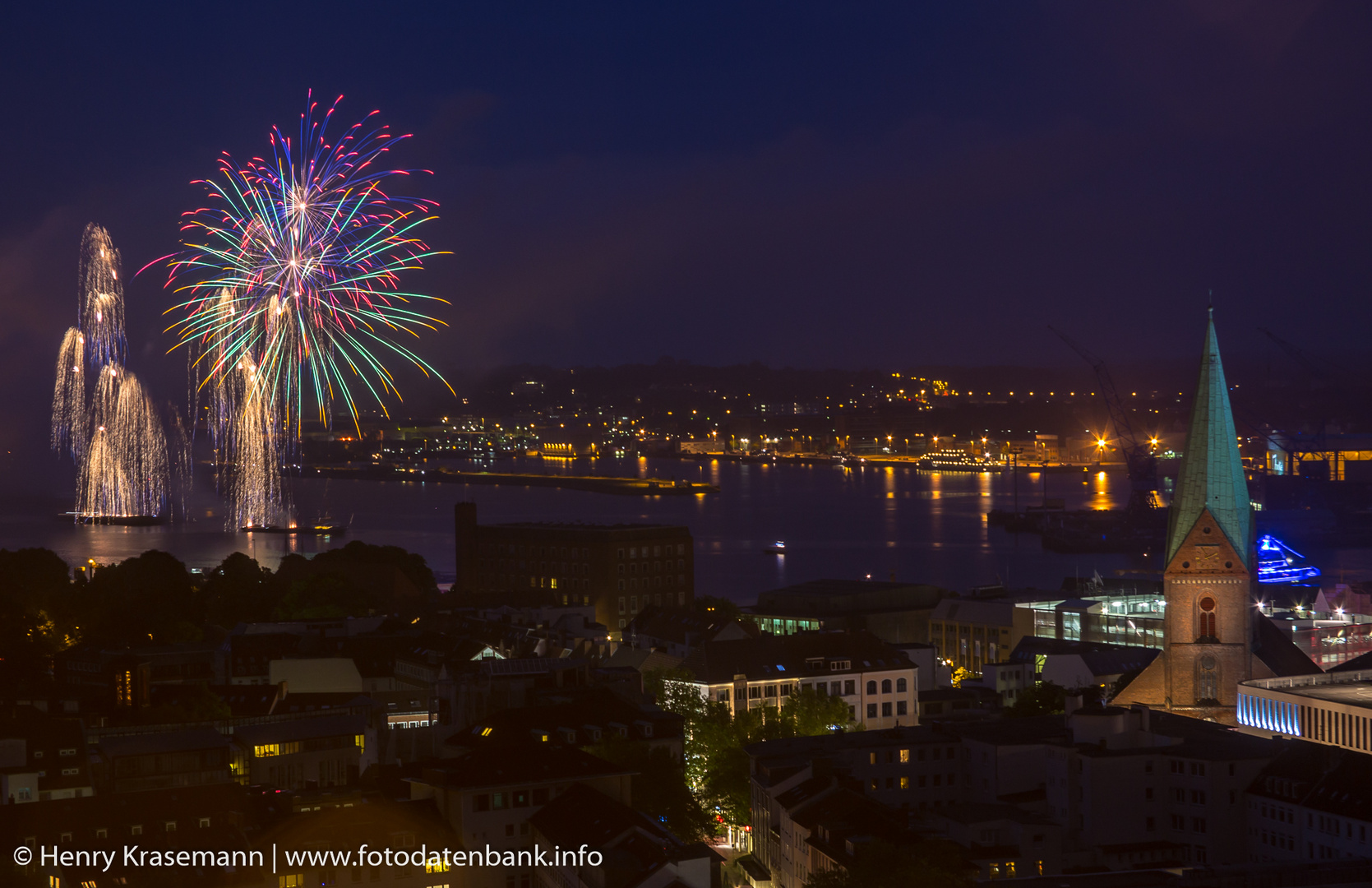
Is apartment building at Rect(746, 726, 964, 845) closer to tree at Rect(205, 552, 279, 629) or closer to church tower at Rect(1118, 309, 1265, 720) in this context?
church tower at Rect(1118, 309, 1265, 720)

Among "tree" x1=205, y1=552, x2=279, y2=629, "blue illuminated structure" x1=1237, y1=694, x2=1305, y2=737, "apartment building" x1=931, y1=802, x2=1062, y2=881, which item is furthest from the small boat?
"apartment building" x1=931, y1=802, x2=1062, y2=881

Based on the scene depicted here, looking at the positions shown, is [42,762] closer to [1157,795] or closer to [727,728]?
[727,728]

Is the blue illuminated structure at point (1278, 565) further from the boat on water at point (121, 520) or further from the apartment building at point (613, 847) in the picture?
the boat on water at point (121, 520)

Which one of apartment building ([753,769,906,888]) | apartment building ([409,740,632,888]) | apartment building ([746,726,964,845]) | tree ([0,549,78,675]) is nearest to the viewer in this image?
apartment building ([753,769,906,888])

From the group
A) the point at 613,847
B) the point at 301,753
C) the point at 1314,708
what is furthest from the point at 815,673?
the point at 613,847


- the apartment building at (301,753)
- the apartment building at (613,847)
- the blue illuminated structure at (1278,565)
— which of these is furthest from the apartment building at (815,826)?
the blue illuminated structure at (1278,565)

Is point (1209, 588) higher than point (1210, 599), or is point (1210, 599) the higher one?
point (1209, 588)
